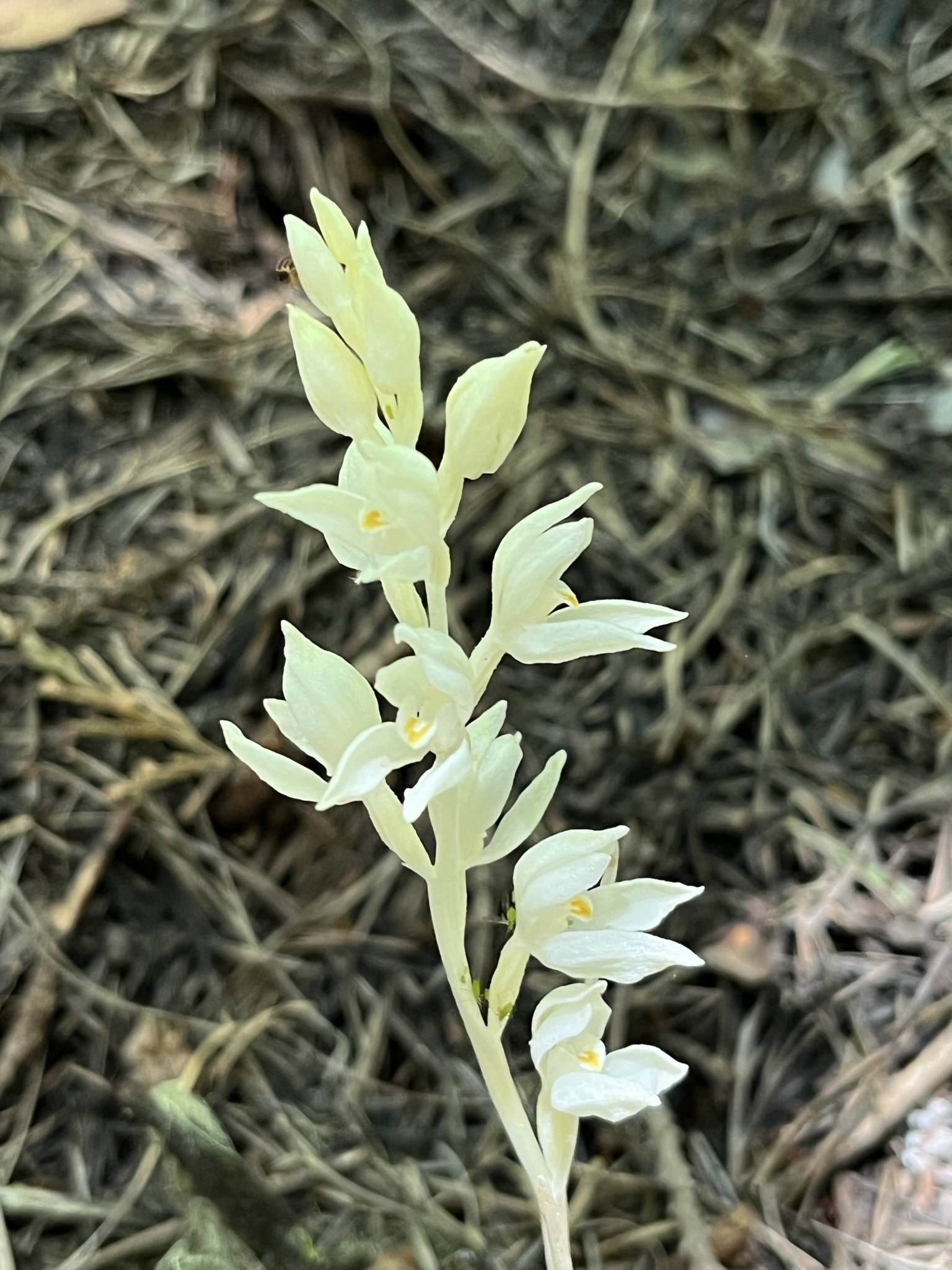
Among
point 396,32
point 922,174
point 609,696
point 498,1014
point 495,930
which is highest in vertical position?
point 396,32

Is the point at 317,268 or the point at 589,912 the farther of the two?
the point at 589,912

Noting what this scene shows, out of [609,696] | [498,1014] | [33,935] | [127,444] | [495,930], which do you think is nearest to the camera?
[498,1014]

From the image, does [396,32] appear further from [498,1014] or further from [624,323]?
[498,1014]

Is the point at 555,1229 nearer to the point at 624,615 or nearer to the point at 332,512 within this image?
the point at 624,615

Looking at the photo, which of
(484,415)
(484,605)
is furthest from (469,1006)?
(484,605)

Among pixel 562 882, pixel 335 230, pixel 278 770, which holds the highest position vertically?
pixel 335 230

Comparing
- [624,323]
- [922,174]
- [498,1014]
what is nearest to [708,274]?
[624,323]

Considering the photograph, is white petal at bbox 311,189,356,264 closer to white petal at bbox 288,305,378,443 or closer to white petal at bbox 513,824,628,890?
white petal at bbox 288,305,378,443
